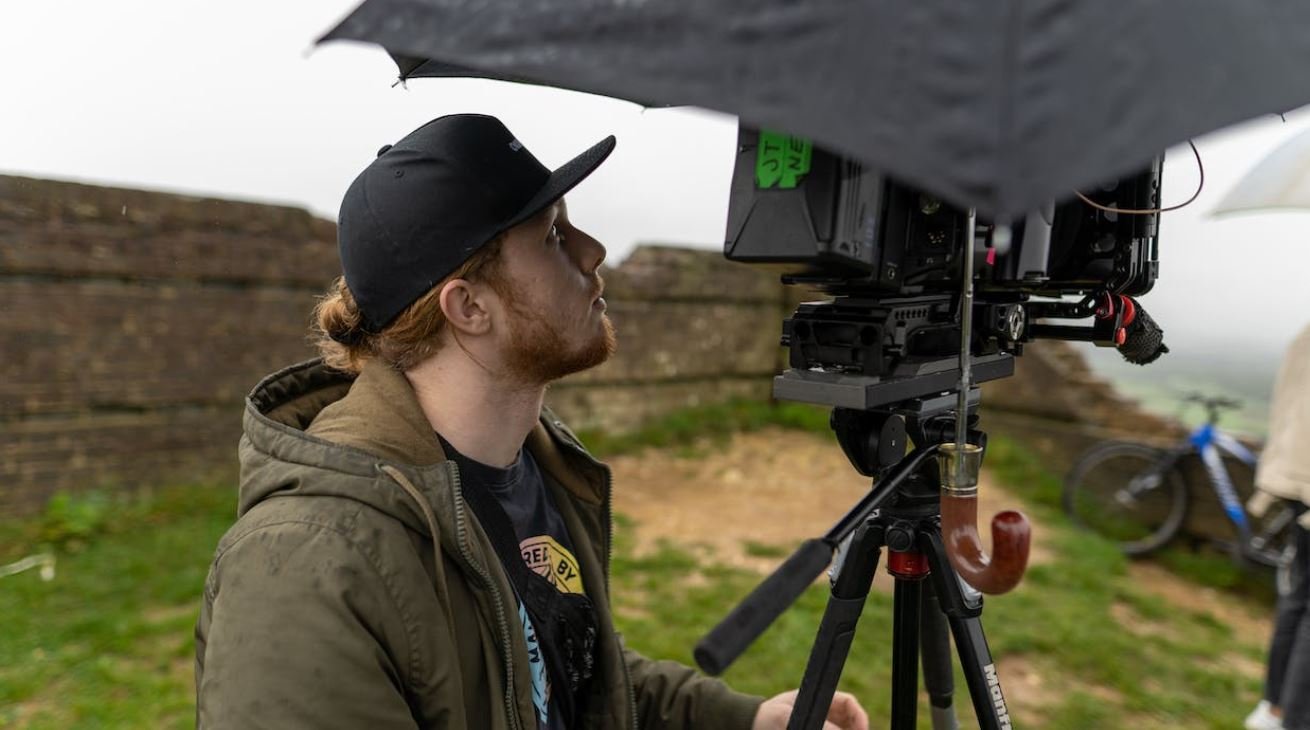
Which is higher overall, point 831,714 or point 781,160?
point 781,160

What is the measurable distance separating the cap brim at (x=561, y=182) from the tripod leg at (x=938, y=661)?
97 cm

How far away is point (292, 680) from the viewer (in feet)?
3.18

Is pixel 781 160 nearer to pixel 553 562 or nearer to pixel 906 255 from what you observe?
pixel 906 255

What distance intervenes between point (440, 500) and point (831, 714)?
2.61 feet

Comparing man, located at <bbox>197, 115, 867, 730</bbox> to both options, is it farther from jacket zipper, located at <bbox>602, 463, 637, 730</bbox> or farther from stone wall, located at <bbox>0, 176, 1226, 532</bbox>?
stone wall, located at <bbox>0, 176, 1226, 532</bbox>

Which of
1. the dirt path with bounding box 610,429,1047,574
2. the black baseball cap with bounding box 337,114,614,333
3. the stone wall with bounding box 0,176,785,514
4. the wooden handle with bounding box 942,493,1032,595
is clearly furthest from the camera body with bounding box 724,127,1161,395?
the stone wall with bounding box 0,176,785,514

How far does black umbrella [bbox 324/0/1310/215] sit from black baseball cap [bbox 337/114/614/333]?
65 centimetres

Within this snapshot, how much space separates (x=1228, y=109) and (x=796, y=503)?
521 cm

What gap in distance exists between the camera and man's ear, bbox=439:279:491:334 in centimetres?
142

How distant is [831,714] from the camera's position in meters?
1.44

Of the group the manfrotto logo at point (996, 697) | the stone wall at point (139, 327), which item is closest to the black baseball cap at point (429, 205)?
the manfrotto logo at point (996, 697)

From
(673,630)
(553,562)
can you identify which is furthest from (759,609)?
(673,630)

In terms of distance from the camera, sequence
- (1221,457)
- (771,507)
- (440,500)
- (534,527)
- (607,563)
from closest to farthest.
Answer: (440,500) < (534,527) < (607,563) < (1221,457) < (771,507)

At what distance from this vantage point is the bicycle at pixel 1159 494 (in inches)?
182
